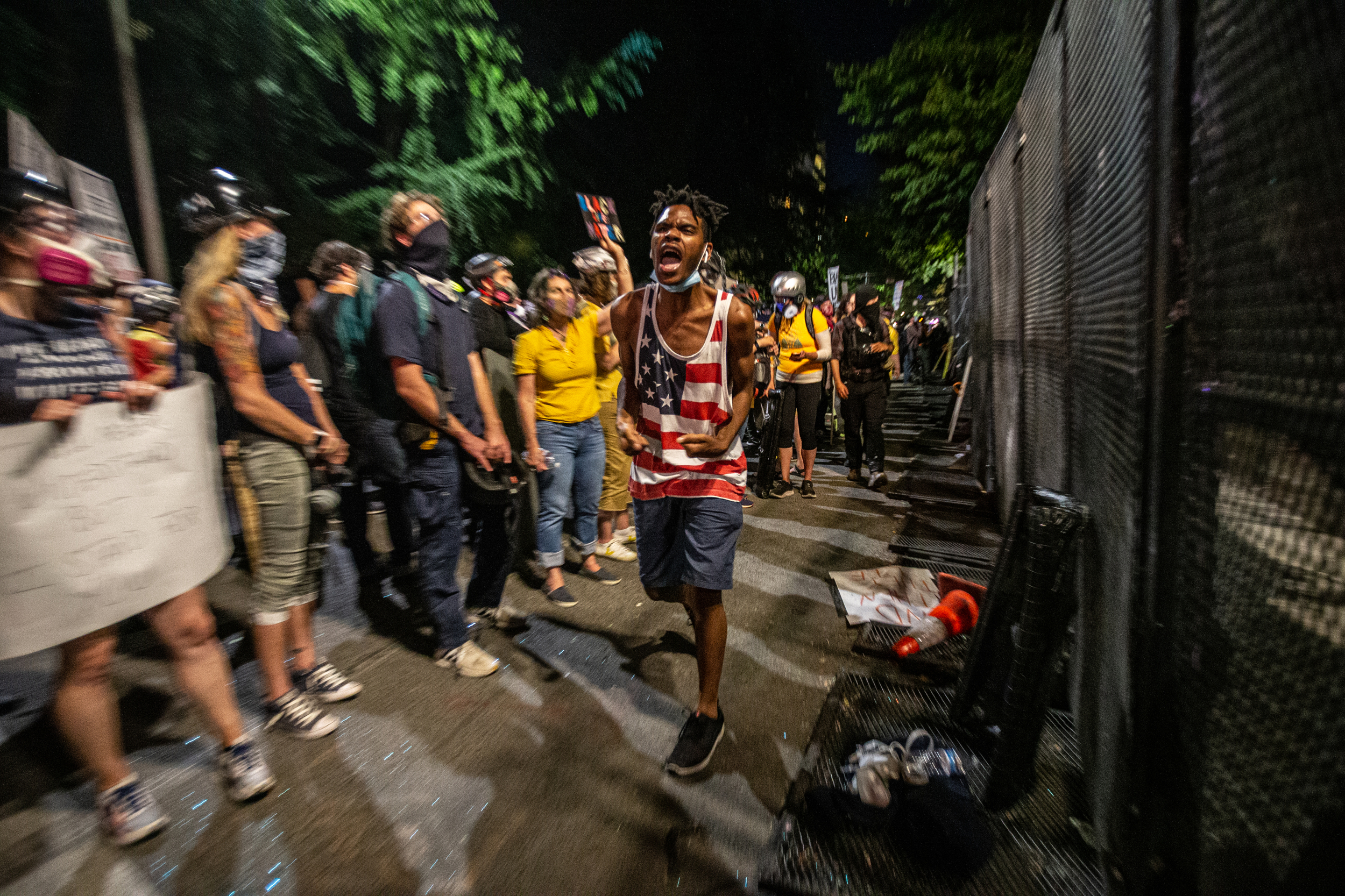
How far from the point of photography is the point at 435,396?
2.96 meters

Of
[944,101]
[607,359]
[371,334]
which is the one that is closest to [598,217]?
[607,359]

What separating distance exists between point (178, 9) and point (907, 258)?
19.9 meters

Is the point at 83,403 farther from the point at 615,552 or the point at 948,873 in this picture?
the point at 615,552

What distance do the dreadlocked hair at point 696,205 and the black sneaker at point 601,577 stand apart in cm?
274

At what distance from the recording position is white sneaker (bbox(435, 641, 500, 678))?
3.24m

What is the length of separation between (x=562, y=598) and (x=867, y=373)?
459 cm

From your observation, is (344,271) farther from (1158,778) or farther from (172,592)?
(1158,778)

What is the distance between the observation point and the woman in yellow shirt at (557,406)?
3.87m

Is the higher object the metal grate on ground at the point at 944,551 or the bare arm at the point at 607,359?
the bare arm at the point at 607,359

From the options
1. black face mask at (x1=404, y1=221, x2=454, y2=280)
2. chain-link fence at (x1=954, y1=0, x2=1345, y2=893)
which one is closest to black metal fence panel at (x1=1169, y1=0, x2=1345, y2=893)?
chain-link fence at (x1=954, y1=0, x2=1345, y2=893)

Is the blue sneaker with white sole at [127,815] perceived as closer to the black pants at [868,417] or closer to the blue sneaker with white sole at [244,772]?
the blue sneaker with white sole at [244,772]

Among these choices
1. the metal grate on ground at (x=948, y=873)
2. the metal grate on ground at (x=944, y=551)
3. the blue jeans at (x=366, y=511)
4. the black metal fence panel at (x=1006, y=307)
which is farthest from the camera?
the metal grate on ground at (x=944, y=551)

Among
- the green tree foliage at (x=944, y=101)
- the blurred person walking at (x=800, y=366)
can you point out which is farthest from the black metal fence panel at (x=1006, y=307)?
the green tree foliage at (x=944, y=101)

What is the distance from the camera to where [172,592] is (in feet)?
6.98
